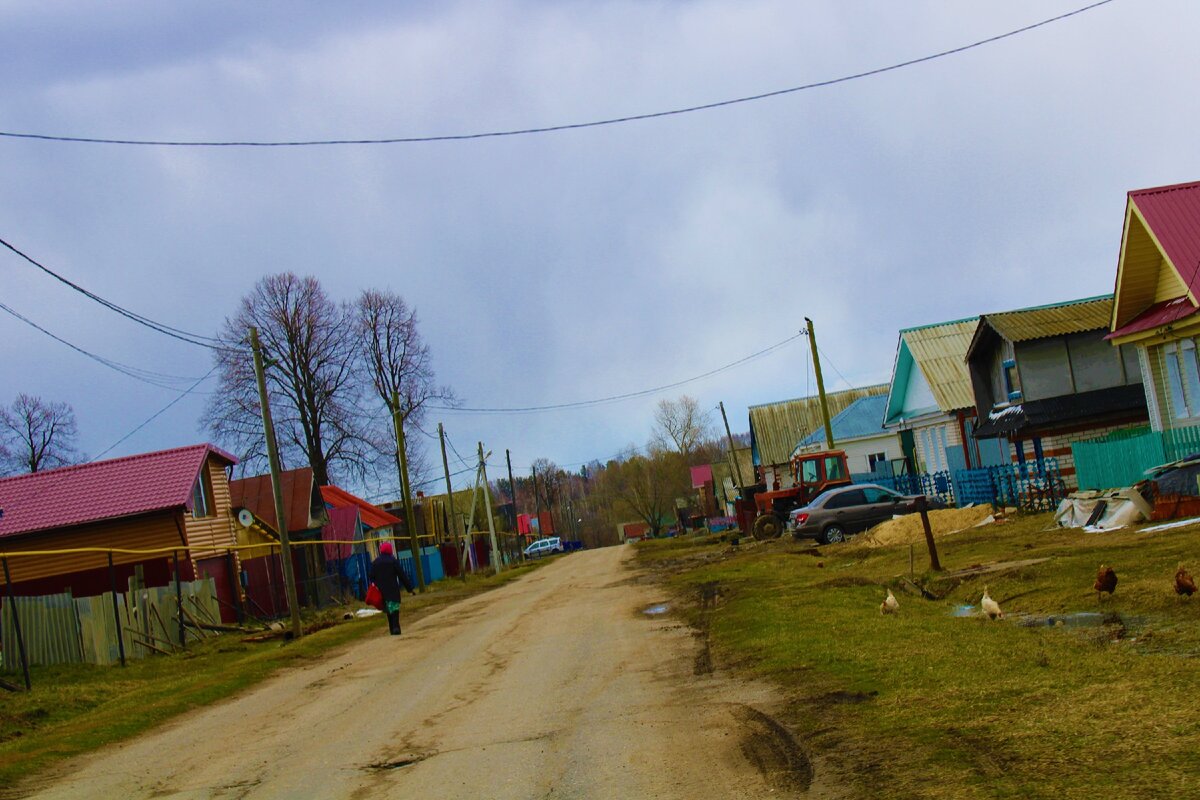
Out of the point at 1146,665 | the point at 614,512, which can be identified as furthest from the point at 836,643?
the point at 614,512

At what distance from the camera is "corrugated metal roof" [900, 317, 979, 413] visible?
38.4 meters

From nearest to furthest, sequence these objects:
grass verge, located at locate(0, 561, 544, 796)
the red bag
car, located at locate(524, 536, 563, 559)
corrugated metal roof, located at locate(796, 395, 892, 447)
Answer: grass verge, located at locate(0, 561, 544, 796), the red bag, corrugated metal roof, located at locate(796, 395, 892, 447), car, located at locate(524, 536, 563, 559)

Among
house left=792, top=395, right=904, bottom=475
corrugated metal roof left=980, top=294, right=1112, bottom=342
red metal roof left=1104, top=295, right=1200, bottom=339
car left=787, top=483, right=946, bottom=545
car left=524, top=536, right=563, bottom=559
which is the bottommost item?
car left=524, top=536, right=563, bottom=559

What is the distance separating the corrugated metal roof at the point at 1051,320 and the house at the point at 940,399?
15.4 feet

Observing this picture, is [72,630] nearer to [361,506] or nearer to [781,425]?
[361,506]

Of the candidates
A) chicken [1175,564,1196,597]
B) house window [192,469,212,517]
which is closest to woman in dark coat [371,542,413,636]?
house window [192,469,212,517]

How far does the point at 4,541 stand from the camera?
1228 inches

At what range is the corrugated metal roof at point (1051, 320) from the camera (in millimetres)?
30406

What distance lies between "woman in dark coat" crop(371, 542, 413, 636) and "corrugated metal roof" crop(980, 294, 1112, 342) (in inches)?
734

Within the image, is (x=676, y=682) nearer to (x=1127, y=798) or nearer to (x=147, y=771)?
(x=147, y=771)

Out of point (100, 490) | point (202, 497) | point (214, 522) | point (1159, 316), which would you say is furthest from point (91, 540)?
A: point (1159, 316)

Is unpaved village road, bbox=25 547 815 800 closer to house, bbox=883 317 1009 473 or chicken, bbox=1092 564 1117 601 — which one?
chicken, bbox=1092 564 1117 601

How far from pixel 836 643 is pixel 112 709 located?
9891 millimetres

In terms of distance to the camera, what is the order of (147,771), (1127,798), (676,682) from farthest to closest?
(676,682)
(147,771)
(1127,798)
